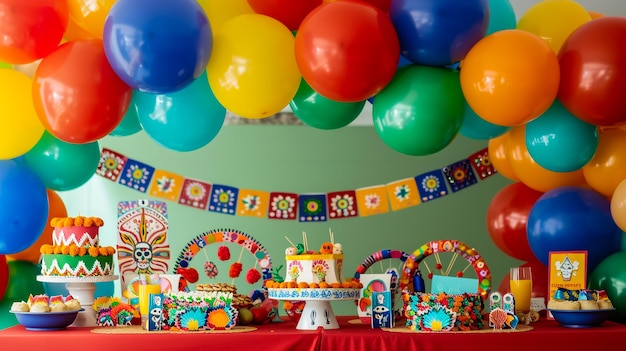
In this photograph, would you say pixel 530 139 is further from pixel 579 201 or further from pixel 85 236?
pixel 85 236

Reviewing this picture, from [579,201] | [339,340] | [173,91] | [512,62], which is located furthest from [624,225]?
[173,91]

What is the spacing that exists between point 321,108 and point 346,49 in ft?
1.43

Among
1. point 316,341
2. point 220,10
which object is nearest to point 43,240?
point 220,10

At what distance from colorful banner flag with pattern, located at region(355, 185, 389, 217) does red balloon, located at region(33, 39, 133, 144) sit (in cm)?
274

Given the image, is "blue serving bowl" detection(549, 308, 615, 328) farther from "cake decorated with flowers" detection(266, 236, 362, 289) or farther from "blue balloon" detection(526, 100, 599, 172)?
"cake decorated with flowers" detection(266, 236, 362, 289)

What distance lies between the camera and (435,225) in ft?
17.6

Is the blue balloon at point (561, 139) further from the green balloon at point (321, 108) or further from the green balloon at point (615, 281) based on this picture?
the green balloon at point (321, 108)

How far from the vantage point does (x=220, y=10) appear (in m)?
2.82

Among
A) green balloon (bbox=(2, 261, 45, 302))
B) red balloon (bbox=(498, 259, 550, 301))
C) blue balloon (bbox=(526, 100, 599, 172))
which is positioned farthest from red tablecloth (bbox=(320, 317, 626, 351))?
green balloon (bbox=(2, 261, 45, 302))

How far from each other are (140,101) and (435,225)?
9.58 ft

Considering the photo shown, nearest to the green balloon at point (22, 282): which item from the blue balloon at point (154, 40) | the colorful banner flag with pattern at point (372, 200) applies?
the blue balloon at point (154, 40)

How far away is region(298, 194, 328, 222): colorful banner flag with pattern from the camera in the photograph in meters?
5.25

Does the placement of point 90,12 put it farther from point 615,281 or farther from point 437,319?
point 615,281

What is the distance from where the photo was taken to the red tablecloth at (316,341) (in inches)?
101
